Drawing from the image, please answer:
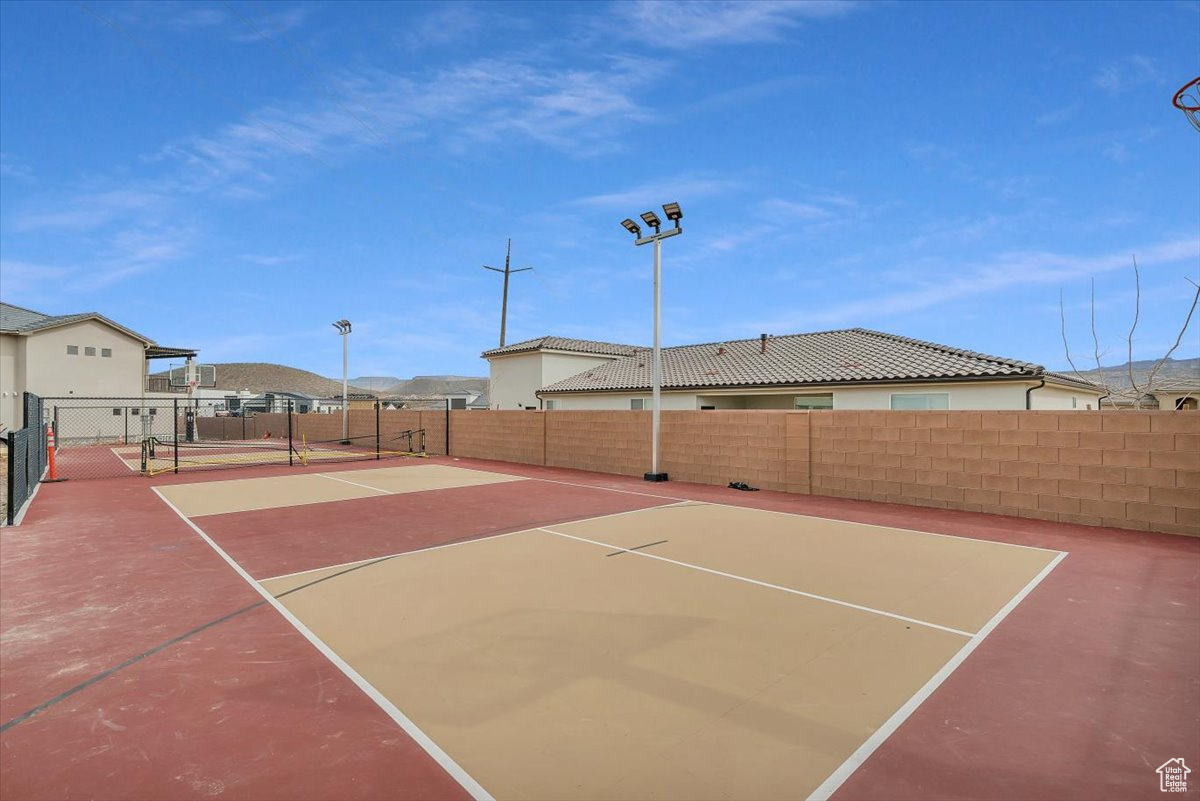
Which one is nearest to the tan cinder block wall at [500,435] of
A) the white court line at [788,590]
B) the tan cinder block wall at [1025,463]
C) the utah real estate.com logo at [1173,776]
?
the tan cinder block wall at [1025,463]

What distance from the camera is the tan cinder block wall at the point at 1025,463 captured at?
29.9 ft

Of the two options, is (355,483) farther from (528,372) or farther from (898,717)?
(528,372)

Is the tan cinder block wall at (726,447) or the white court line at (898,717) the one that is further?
the tan cinder block wall at (726,447)

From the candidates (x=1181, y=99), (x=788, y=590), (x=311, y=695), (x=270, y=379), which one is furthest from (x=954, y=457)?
(x=270, y=379)

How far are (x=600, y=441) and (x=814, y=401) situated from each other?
23.5 ft

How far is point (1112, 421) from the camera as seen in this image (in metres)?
9.52

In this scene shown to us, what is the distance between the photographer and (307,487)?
15.2 meters

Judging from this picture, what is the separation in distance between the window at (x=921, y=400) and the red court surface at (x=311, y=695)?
839 cm

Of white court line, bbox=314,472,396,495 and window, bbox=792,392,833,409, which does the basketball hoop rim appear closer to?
window, bbox=792,392,833,409

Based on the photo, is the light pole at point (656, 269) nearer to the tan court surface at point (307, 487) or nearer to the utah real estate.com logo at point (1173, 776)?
the tan court surface at point (307, 487)

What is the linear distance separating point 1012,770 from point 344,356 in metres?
35.0

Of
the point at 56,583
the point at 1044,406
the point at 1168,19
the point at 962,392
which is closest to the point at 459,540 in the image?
the point at 56,583

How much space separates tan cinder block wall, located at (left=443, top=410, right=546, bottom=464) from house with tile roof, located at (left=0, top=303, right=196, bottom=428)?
21.4 m

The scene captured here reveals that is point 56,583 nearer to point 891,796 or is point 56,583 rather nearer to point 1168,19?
point 891,796
